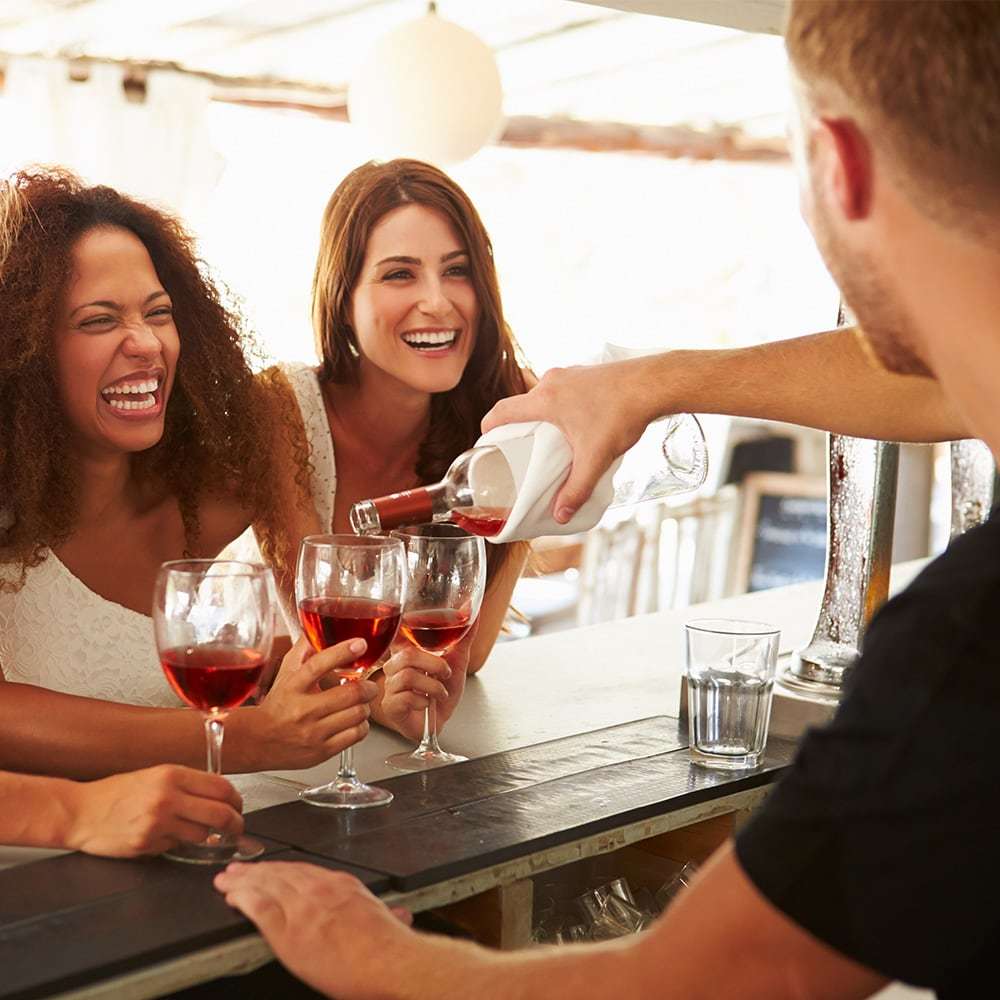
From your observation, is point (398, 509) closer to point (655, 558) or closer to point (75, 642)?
point (75, 642)

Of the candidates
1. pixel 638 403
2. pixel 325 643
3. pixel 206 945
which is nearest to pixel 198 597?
pixel 325 643

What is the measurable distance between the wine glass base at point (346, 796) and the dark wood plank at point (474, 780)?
1 centimetres

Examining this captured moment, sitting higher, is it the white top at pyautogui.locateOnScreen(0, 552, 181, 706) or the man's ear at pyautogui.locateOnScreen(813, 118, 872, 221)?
the man's ear at pyautogui.locateOnScreen(813, 118, 872, 221)

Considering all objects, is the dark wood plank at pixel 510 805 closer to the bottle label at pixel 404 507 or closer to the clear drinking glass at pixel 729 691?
the clear drinking glass at pixel 729 691

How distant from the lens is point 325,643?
4.62 ft

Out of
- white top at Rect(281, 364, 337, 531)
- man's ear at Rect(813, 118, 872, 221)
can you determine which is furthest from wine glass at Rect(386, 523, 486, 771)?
white top at Rect(281, 364, 337, 531)

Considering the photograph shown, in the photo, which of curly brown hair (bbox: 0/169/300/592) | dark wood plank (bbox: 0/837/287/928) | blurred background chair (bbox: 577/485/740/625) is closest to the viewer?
dark wood plank (bbox: 0/837/287/928)

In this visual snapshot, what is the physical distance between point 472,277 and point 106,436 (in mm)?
952

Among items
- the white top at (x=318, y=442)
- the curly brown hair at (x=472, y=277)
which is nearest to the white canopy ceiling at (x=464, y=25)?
the curly brown hair at (x=472, y=277)

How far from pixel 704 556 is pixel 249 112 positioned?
2347 millimetres

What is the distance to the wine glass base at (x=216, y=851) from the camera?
120 cm

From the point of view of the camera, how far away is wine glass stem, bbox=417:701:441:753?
163cm

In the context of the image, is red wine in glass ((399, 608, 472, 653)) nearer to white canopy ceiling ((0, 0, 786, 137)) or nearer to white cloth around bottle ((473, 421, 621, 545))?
white cloth around bottle ((473, 421, 621, 545))

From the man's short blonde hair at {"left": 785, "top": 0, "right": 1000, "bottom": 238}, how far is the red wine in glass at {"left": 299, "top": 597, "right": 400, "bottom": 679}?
0.68 m
